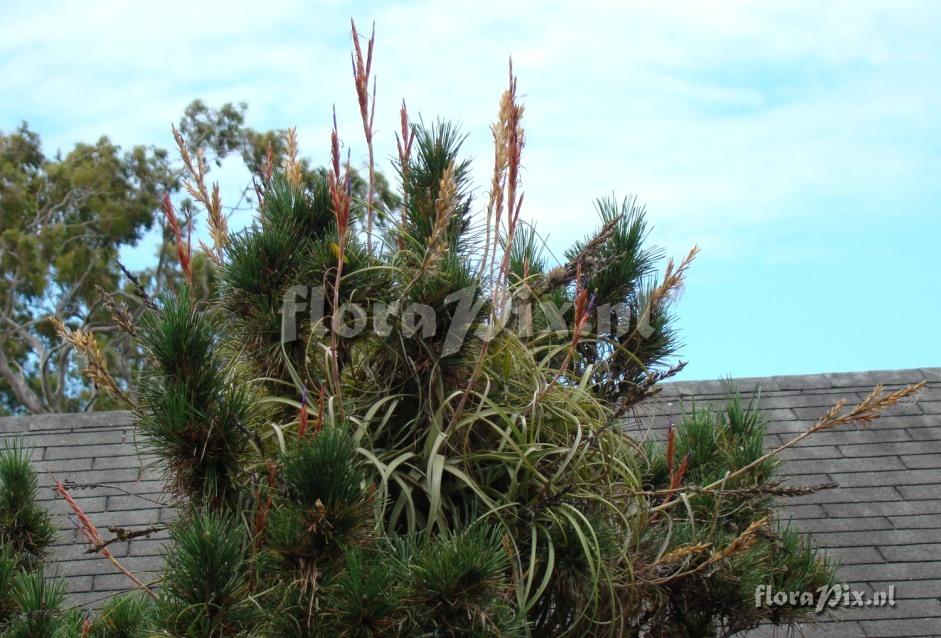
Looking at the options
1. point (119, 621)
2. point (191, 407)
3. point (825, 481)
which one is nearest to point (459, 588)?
point (191, 407)

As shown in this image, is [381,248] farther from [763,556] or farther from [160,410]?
[763,556]

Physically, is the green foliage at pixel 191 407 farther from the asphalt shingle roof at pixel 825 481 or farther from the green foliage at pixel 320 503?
the asphalt shingle roof at pixel 825 481

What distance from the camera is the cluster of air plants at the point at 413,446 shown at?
2.61 meters

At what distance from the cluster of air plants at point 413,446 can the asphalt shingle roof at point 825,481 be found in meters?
1.44

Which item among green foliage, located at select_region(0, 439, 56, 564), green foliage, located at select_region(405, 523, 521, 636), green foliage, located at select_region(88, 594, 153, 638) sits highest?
green foliage, located at select_region(0, 439, 56, 564)

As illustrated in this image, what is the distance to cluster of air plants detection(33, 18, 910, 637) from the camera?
103 inches

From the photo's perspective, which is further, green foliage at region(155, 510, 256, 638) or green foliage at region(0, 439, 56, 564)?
green foliage at region(0, 439, 56, 564)

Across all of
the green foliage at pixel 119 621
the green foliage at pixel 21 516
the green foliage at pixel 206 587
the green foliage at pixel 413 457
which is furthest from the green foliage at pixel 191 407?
the green foliage at pixel 21 516

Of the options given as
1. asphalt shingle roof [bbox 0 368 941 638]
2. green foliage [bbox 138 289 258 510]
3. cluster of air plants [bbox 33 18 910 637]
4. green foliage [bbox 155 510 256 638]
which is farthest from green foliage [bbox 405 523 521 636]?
asphalt shingle roof [bbox 0 368 941 638]

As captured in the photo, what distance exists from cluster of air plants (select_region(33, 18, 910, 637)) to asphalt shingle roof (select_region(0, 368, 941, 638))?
1.44m

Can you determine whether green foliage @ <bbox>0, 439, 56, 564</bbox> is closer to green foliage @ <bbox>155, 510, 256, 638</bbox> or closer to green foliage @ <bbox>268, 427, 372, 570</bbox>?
green foliage @ <bbox>155, 510, 256, 638</bbox>

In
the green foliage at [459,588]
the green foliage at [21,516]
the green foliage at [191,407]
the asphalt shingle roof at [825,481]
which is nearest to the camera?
the green foliage at [459,588]

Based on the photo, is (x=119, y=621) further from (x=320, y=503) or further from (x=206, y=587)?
(x=320, y=503)

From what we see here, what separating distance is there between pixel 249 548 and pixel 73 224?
19.5 m
